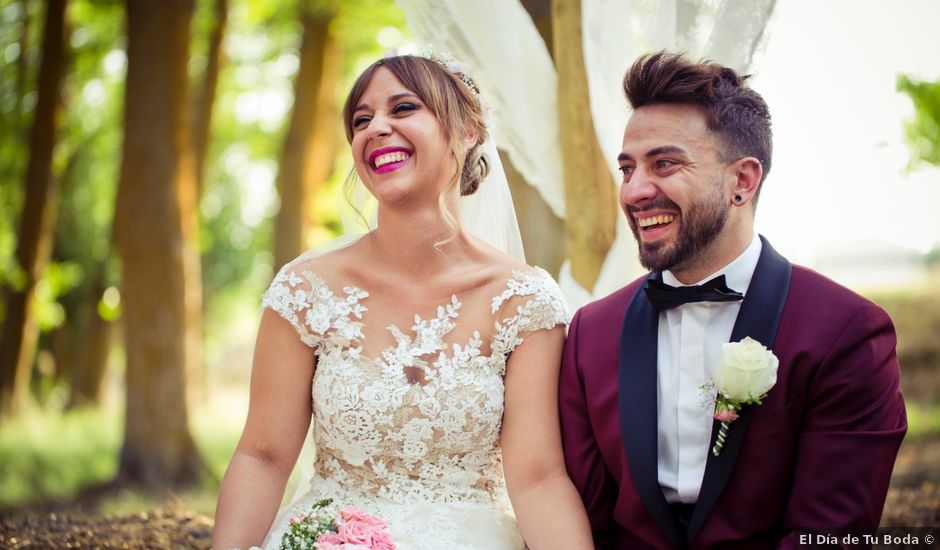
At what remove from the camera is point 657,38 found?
347 centimetres

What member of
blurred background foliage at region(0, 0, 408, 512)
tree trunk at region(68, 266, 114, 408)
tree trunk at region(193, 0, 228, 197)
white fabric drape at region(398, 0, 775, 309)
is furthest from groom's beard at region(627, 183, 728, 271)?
tree trunk at region(68, 266, 114, 408)

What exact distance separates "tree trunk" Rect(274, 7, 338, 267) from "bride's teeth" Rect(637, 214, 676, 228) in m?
8.56

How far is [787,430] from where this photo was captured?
2676 mm

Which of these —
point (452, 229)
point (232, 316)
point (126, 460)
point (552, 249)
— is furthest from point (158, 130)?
point (232, 316)

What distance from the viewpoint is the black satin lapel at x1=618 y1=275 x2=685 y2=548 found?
2775 mm

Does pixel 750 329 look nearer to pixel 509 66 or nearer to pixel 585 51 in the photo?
pixel 585 51

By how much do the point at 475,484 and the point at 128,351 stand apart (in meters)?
6.15

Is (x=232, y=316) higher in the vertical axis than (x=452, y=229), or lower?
lower

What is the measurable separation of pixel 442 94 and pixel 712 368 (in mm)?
1317

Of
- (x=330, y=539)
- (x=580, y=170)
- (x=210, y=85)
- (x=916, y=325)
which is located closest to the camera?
(x=330, y=539)

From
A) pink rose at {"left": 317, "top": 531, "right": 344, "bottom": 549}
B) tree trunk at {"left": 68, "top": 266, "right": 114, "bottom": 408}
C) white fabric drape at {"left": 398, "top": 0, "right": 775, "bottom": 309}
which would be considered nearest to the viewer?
pink rose at {"left": 317, "top": 531, "right": 344, "bottom": 549}

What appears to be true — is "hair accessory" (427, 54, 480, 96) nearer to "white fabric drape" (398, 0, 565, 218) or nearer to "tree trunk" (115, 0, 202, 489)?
"white fabric drape" (398, 0, 565, 218)

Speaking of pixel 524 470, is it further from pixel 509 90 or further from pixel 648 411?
pixel 509 90

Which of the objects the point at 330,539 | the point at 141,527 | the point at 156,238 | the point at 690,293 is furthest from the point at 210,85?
the point at 330,539
